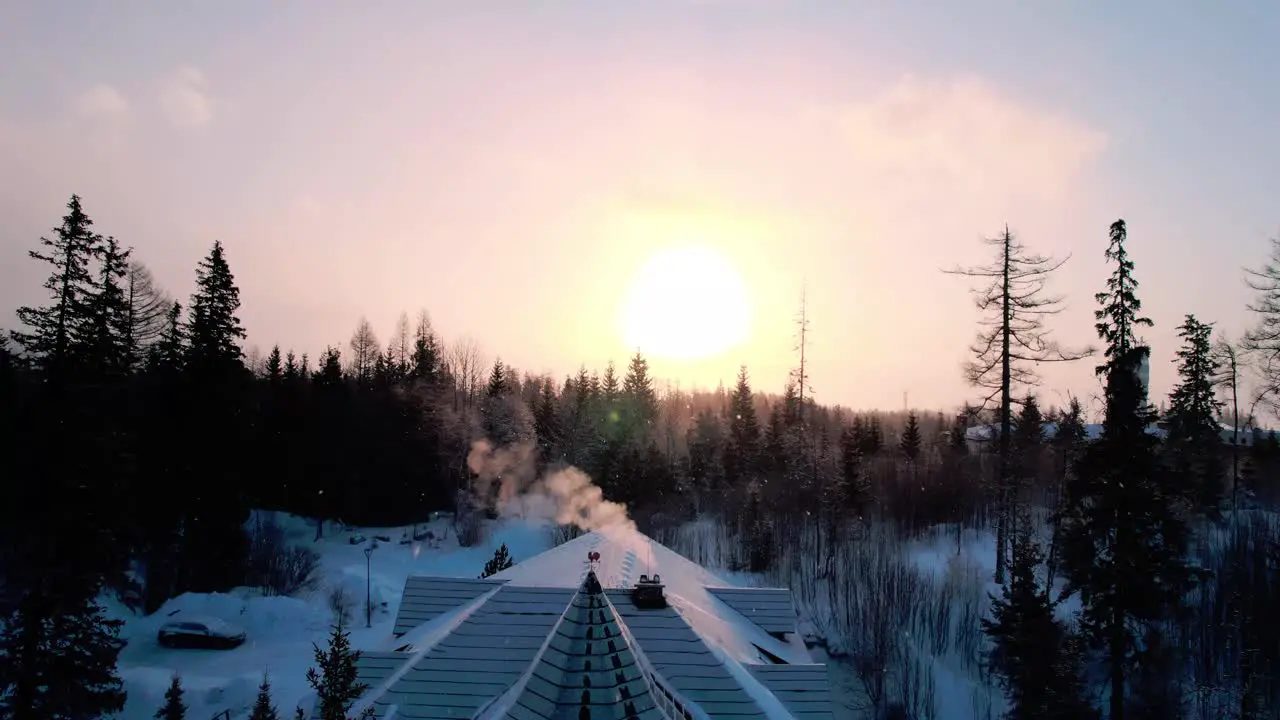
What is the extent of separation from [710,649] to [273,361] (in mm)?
51805

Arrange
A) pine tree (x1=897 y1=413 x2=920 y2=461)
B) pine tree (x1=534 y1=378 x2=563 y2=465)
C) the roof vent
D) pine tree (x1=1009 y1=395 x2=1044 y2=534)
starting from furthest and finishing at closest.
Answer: pine tree (x1=534 y1=378 x2=563 y2=465)
pine tree (x1=897 y1=413 x2=920 y2=461)
pine tree (x1=1009 y1=395 x2=1044 y2=534)
the roof vent

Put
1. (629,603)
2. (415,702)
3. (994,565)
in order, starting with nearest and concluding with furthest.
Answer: (415,702), (629,603), (994,565)

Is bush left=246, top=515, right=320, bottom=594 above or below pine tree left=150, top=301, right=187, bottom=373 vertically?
below

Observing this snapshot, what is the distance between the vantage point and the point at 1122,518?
18.2m

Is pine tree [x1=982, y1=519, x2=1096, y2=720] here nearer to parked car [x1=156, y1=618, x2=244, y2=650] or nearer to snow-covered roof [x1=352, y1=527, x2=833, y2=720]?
snow-covered roof [x1=352, y1=527, x2=833, y2=720]

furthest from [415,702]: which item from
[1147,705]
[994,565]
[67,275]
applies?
[994,565]

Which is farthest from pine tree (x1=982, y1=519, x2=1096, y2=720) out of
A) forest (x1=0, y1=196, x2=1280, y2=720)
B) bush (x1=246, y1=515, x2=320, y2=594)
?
bush (x1=246, y1=515, x2=320, y2=594)

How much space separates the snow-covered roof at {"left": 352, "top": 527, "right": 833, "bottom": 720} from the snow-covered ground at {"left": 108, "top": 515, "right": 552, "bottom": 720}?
3389 millimetres

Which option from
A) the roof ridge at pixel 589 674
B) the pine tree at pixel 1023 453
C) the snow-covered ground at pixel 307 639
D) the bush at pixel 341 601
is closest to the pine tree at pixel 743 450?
the snow-covered ground at pixel 307 639

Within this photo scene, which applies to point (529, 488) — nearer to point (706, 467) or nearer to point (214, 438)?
point (706, 467)

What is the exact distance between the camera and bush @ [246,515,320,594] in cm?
3262

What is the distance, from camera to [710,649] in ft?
38.3

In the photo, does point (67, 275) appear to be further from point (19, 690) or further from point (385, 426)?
point (385, 426)

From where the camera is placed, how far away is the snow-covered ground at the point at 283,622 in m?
19.2
